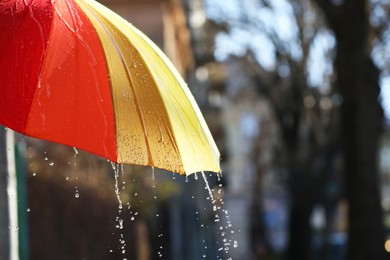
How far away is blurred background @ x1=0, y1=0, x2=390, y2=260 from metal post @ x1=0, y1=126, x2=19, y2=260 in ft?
1.70

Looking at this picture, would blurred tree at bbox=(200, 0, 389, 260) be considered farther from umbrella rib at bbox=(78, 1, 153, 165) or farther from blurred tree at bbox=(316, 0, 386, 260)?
umbrella rib at bbox=(78, 1, 153, 165)

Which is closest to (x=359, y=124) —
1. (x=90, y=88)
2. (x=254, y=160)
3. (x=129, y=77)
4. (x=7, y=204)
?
(x=7, y=204)

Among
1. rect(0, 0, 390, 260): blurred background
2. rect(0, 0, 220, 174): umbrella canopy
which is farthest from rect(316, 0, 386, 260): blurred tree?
rect(0, 0, 220, 174): umbrella canopy

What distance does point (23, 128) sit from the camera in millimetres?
4293

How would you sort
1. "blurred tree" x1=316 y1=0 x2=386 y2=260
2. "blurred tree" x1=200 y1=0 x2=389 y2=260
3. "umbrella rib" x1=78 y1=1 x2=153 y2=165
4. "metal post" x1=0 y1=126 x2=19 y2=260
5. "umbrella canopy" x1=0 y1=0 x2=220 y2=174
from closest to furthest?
"umbrella canopy" x1=0 y1=0 x2=220 y2=174
"umbrella rib" x1=78 y1=1 x2=153 y2=165
"metal post" x1=0 y1=126 x2=19 y2=260
"blurred tree" x1=316 y1=0 x2=386 y2=260
"blurred tree" x1=200 y1=0 x2=389 y2=260

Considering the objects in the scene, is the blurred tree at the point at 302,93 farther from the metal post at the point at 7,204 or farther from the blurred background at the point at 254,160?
the metal post at the point at 7,204

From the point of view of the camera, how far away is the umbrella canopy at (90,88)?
443cm

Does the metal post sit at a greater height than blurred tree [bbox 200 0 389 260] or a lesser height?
lesser

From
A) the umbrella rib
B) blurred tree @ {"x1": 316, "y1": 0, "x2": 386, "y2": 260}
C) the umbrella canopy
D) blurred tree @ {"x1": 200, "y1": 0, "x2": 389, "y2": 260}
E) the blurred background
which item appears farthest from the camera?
blurred tree @ {"x1": 200, "y1": 0, "x2": 389, "y2": 260}

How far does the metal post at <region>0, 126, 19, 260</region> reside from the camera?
6469mm

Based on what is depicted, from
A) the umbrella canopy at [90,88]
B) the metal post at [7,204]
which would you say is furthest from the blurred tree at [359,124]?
the umbrella canopy at [90,88]

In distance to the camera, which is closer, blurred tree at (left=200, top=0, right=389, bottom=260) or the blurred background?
the blurred background

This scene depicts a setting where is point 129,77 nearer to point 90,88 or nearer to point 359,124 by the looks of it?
point 90,88

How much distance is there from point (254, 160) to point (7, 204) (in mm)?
48779
